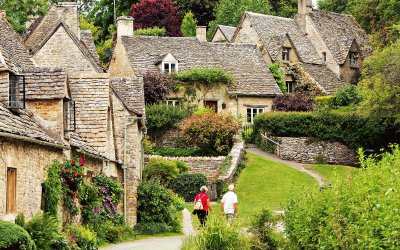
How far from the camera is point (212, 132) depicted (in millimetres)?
62531

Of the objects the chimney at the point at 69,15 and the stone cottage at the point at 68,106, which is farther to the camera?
the chimney at the point at 69,15

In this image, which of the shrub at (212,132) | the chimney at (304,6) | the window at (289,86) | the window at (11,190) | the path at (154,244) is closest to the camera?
the window at (11,190)

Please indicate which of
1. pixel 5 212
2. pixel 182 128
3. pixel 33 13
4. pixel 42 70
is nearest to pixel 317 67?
pixel 182 128

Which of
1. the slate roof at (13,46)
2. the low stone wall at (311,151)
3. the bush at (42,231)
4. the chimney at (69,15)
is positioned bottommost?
the bush at (42,231)

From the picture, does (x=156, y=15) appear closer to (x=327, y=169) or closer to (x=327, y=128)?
(x=327, y=128)

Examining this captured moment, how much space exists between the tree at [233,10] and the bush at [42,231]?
7736 cm

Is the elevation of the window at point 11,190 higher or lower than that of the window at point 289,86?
lower

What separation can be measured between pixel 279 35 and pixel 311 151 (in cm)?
1978

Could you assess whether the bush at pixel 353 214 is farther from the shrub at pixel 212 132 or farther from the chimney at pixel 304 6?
the chimney at pixel 304 6

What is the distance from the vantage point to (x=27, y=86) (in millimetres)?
29609

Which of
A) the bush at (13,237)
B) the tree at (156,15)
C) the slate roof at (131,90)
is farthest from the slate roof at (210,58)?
the bush at (13,237)

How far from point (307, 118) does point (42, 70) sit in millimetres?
37659

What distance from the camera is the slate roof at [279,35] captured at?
8206 centimetres

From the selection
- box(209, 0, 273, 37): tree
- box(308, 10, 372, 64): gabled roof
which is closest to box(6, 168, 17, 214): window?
box(308, 10, 372, 64): gabled roof
